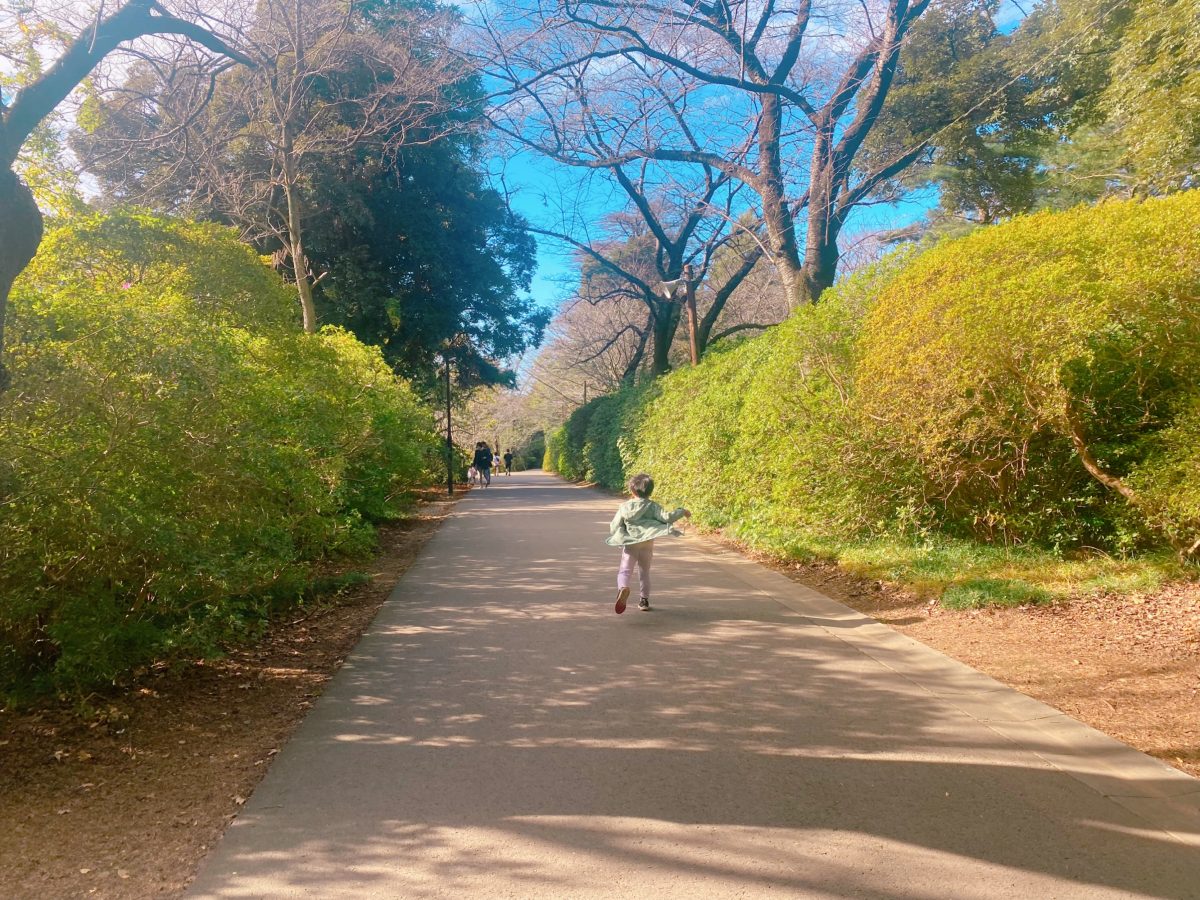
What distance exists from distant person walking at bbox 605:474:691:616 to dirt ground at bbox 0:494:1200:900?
1983mm

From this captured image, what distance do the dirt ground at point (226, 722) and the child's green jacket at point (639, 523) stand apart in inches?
78.1

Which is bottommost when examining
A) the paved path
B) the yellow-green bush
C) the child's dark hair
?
the paved path

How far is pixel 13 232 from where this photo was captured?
3871mm

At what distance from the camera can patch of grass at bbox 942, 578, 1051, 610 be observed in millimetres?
6160

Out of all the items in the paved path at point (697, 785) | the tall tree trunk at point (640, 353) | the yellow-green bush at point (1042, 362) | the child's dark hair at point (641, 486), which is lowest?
the paved path at point (697, 785)

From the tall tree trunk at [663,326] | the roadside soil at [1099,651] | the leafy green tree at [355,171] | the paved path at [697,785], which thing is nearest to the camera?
the paved path at [697,785]

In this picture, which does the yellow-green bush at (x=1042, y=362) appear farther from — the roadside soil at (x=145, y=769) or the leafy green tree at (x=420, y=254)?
the leafy green tree at (x=420, y=254)

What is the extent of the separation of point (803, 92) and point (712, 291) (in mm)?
17240

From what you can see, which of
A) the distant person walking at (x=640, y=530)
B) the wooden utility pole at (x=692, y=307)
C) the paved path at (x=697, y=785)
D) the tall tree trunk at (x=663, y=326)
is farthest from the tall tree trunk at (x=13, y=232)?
the tall tree trunk at (x=663, y=326)

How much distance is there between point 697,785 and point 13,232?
14.0ft

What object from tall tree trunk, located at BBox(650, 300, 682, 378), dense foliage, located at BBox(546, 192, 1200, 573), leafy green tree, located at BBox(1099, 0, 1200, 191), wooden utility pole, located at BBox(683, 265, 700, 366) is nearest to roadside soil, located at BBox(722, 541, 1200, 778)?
dense foliage, located at BBox(546, 192, 1200, 573)

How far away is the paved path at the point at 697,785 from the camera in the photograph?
8.68 feet

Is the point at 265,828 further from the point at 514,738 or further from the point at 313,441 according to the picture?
the point at 313,441

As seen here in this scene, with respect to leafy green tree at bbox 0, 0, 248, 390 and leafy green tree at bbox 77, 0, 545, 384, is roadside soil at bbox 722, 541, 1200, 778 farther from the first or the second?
leafy green tree at bbox 77, 0, 545, 384
